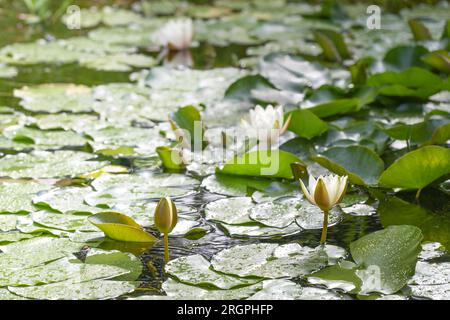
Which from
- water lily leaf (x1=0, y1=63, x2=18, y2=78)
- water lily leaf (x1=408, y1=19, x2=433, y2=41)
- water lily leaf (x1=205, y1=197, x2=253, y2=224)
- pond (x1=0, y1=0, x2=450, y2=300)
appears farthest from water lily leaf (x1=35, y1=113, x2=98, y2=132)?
water lily leaf (x1=408, y1=19, x2=433, y2=41)

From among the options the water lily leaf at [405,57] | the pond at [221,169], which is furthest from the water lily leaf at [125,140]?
the water lily leaf at [405,57]

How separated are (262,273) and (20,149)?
106cm

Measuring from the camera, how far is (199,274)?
148cm

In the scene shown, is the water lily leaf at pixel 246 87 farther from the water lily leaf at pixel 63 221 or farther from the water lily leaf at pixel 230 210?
the water lily leaf at pixel 63 221

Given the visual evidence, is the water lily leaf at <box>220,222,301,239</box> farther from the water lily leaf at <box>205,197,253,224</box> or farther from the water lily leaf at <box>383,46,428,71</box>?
the water lily leaf at <box>383,46,428,71</box>

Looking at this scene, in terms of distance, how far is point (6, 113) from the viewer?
2.63 metres

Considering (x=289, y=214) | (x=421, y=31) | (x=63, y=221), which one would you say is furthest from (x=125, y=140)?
(x=421, y=31)

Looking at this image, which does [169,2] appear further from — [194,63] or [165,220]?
[165,220]

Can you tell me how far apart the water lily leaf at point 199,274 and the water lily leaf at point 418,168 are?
1.73 ft

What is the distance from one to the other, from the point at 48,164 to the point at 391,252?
3.36ft

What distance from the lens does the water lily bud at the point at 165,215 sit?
153 centimetres

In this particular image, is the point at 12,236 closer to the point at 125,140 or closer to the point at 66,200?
the point at 66,200
